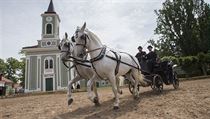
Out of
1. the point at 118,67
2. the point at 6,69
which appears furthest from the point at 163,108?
the point at 6,69

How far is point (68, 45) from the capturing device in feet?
29.5

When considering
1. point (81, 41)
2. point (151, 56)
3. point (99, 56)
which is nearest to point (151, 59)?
point (151, 56)

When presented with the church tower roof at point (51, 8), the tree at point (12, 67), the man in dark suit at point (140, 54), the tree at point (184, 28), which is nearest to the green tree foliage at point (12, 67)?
the tree at point (12, 67)

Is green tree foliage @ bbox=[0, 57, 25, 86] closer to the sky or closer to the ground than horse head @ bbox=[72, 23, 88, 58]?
closer to the sky

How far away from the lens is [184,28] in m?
41.8

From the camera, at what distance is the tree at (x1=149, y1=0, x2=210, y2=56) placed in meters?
40.8

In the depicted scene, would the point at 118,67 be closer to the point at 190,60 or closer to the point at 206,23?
the point at 190,60

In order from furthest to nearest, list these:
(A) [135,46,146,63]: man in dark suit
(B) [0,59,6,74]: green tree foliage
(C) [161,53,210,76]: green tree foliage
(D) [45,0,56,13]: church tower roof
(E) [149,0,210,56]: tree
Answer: (B) [0,59,6,74]: green tree foliage < (D) [45,0,56,13]: church tower roof < (E) [149,0,210,56]: tree < (C) [161,53,210,76]: green tree foliage < (A) [135,46,146,63]: man in dark suit

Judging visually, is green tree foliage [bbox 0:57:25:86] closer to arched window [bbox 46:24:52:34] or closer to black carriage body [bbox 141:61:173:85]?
arched window [bbox 46:24:52:34]

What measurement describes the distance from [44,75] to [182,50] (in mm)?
23612

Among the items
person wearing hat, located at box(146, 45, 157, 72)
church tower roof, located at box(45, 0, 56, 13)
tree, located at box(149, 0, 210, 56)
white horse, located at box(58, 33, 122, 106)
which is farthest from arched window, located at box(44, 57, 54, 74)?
white horse, located at box(58, 33, 122, 106)

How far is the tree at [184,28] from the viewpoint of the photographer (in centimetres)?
4081

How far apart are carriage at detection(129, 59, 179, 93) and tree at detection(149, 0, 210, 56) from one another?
30572 millimetres

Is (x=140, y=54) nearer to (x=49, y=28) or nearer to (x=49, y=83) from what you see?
(x=49, y=83)
